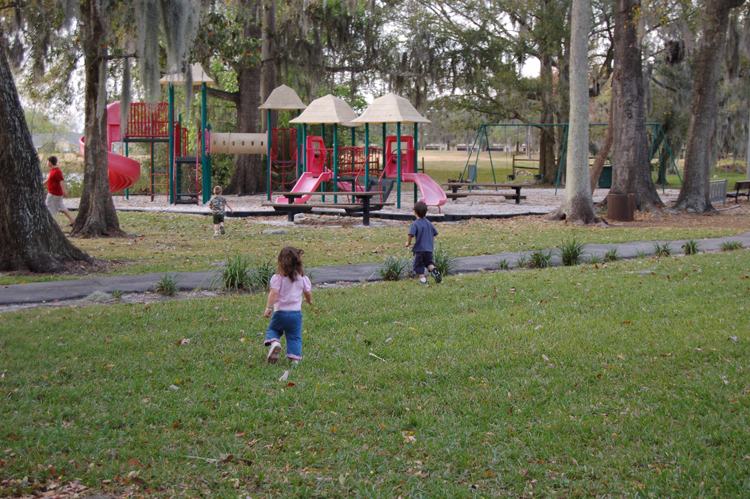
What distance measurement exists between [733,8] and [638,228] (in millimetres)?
8686

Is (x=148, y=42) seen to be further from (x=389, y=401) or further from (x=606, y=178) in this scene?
(x=606, y=178)

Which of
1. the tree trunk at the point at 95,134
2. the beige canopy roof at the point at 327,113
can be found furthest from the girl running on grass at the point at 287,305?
the beige canopy roof at the point at 327,113

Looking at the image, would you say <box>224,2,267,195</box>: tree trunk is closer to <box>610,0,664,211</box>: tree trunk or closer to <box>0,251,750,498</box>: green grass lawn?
<box>610,0,664,211</box>: tree trunk

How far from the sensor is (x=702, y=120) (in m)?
19.0

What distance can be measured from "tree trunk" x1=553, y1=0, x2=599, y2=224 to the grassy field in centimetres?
79

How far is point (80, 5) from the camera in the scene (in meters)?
12.8

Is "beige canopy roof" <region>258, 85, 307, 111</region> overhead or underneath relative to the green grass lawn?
overhead

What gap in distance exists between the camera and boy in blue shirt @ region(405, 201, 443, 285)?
28.2ft

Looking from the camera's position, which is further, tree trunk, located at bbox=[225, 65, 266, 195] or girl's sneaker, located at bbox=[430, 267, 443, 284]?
tree trunk, located at bbox=[225, 65, 266, 195]

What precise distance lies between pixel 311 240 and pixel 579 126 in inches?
287

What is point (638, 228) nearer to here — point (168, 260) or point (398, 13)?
point (168, 260)

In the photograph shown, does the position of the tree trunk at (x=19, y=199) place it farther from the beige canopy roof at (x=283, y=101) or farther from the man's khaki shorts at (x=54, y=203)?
the beige canopy roof at (x=283, y=101)

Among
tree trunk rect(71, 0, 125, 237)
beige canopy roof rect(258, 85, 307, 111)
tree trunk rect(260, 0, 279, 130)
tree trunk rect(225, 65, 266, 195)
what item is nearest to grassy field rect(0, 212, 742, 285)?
tree trunk rect(71, 0, 125, 237)

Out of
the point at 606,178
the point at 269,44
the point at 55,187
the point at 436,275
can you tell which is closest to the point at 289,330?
the point at 436,275
